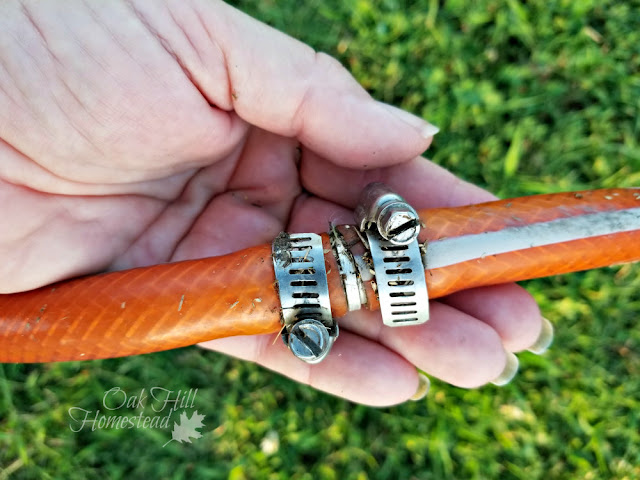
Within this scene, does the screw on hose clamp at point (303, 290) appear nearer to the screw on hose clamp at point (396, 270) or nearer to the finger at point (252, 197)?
the screw on hose clamp at point (396, 270)

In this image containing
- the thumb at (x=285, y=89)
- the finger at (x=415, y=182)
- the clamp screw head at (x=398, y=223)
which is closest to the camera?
the clamp screw head at (x=398, y=223)

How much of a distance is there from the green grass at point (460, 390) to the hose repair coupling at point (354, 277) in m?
1.45

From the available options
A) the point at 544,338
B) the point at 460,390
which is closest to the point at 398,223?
the point at 544,338

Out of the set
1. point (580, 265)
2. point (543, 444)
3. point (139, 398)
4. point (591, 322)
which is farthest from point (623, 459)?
point (139, 398)

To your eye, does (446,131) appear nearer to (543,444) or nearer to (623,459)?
(543,444)

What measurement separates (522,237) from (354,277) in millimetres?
754

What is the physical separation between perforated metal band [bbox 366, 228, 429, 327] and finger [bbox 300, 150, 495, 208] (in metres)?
0.77

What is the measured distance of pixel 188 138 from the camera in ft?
8.69

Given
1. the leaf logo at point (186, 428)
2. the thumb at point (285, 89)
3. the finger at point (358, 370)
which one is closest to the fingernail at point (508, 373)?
the finger at point (358, 370)

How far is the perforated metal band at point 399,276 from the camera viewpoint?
2266mm

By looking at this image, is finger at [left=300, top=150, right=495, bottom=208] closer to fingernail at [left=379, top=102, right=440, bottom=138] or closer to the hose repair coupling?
fingernail at [left=379, top=102, right=440, bottom=138]

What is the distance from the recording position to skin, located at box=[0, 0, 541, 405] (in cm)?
244

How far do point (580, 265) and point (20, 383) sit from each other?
3.45 metres

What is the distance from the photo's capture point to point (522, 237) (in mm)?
2338
